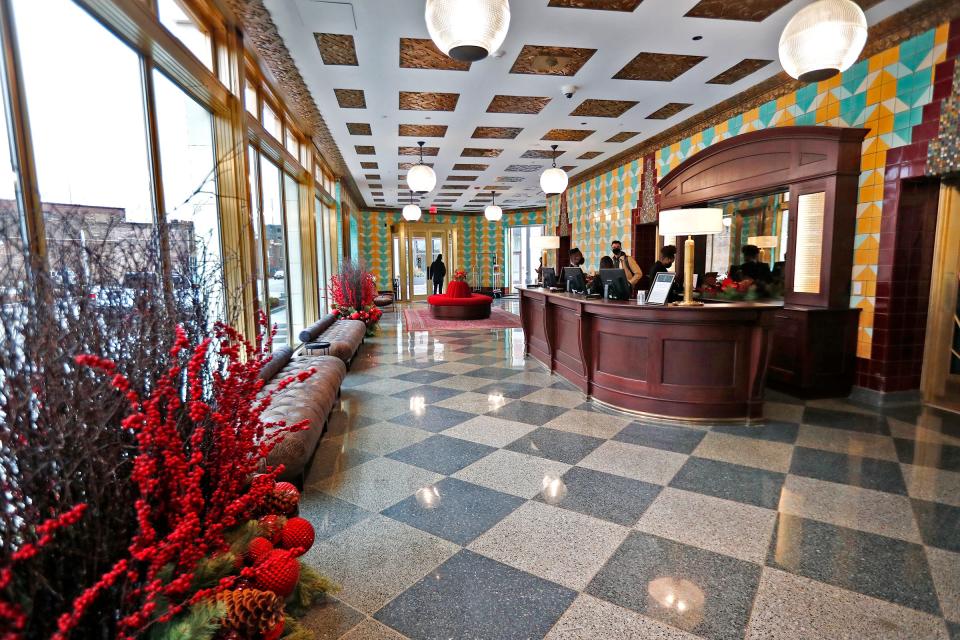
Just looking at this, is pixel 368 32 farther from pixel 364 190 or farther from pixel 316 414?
pixel 364 190

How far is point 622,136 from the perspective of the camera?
26.4ft

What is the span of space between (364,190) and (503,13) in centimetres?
1171

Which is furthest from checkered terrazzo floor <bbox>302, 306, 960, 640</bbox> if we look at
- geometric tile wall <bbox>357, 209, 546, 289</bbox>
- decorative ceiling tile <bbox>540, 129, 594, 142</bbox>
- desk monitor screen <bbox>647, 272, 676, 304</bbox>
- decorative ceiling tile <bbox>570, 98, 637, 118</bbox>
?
geometric tile wall <bbox>357, 209, 546, 289</bbox>

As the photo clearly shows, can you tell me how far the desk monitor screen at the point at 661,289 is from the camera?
4.34m

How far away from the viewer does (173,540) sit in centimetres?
105

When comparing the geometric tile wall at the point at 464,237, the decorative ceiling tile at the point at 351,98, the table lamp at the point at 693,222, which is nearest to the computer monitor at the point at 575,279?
the table lamp at the point at 693,222

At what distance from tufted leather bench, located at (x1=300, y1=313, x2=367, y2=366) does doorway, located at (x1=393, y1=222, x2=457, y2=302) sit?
398 inches

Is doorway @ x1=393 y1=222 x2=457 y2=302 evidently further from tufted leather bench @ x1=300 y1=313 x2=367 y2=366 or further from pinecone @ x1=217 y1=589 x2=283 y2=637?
pinecone @ x1=217 y1=589 x2=283 y2=637

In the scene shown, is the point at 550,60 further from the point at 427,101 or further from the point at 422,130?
the point at 422,130

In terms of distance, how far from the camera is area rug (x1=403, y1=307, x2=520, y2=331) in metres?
10.2

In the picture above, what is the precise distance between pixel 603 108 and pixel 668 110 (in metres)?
0.94

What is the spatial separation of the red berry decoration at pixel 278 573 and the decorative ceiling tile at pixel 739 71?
5961 millimetres

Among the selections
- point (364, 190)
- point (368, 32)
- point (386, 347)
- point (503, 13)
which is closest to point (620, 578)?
point (503, 13)

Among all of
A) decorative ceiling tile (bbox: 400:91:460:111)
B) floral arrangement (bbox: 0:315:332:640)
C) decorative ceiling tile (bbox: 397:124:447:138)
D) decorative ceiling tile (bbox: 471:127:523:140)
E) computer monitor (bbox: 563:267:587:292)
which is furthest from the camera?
decorative ceiling tile (bbox: 471:127:523:140)
